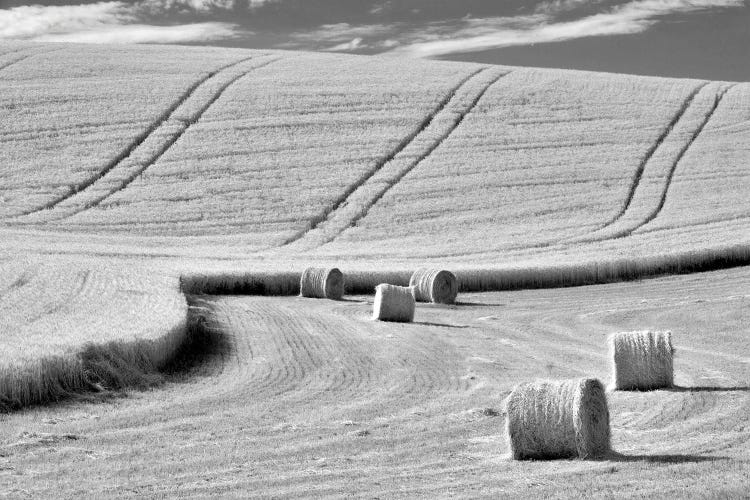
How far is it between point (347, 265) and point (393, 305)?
895 cm

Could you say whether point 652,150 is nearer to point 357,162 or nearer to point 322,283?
point 357,162

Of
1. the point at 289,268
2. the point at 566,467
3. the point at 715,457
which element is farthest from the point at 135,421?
the point at 289,268

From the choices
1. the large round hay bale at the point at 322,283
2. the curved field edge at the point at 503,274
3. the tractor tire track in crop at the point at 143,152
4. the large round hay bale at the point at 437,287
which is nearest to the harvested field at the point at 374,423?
the large round hay bale at the point at 437,287

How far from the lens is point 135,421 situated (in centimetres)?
1264

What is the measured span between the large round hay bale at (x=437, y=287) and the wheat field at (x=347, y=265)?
1.89 feet

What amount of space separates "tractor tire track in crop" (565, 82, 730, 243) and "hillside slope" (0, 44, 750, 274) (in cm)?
12

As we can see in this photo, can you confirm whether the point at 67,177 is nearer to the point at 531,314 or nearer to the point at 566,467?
the point at 531,314

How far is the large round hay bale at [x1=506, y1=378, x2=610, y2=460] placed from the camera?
1035cm

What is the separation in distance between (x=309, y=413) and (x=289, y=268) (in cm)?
1845

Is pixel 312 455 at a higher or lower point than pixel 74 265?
higher

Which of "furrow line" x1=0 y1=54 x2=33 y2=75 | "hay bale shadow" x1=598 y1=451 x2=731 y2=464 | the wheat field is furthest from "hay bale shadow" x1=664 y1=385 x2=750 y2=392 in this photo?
"furrow line" x1=0 y1=54 x2=33 y2=75

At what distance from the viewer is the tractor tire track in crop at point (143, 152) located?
40.7m

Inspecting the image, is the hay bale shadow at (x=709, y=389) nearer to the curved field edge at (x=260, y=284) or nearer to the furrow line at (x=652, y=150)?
the curved field edge at (x=260, y=284)

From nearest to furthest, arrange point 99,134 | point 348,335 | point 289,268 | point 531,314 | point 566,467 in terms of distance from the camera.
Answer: point 566,467
point 348,335
point 531,314
point 289,268
point 99,134
